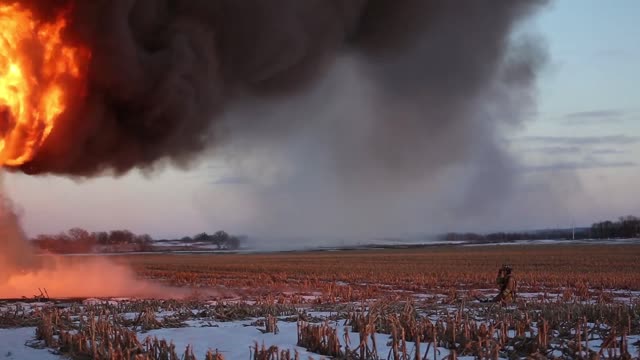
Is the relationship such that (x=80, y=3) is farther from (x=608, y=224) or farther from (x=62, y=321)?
(x=608, y=224)

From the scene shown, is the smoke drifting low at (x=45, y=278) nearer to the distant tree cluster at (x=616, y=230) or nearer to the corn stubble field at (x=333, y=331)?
the corn stubble field at (x=333, y=331)

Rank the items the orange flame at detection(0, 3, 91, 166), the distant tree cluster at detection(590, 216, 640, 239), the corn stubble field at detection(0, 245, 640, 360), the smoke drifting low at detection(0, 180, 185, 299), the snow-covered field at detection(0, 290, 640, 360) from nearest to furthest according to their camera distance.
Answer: the corn stubble field at detection(0, 245, 640, 360)
the snow-covered field at detection(0, 290, 640, 360)
the orange flame at detection(0, 3, 91, 166)
the smoke drifting low at detection(0, 180, 185, 299)
the distant tree cluster at detection(590, 216, 640, 239)

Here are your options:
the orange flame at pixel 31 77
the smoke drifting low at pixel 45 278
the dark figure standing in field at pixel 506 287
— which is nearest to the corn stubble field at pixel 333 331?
the dark figure standing in field at pixel 506 287

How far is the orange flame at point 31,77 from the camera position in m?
17.6

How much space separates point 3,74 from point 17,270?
38.1 ft

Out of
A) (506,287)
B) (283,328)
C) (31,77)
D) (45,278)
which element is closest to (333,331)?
(283,328)

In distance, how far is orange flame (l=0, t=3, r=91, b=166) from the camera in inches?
692

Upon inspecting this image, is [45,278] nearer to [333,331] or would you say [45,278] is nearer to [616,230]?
[333,331]

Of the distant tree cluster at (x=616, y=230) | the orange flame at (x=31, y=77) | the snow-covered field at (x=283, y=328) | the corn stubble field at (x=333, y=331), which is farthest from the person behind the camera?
the distant tree cluster at (x=616, y=230)

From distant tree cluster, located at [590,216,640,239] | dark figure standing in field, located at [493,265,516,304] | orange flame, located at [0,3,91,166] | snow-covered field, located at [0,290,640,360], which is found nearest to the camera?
snow-covered field, located at [0,290,640,360]

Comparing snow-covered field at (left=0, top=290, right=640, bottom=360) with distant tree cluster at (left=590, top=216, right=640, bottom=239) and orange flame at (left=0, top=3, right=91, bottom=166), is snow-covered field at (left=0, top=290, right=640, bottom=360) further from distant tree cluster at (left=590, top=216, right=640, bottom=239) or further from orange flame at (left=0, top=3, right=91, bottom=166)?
distant tree cluster at (left=590, top=216, right=640, bottom=239)

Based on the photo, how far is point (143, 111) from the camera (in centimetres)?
2030

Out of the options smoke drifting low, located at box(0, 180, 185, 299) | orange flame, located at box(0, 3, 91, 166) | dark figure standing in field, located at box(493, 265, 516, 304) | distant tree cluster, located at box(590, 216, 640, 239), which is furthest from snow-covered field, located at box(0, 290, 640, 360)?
distant tree cluster, located at box(590, 216, 640, 239)

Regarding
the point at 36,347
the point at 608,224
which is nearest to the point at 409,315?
the point at 36,347
